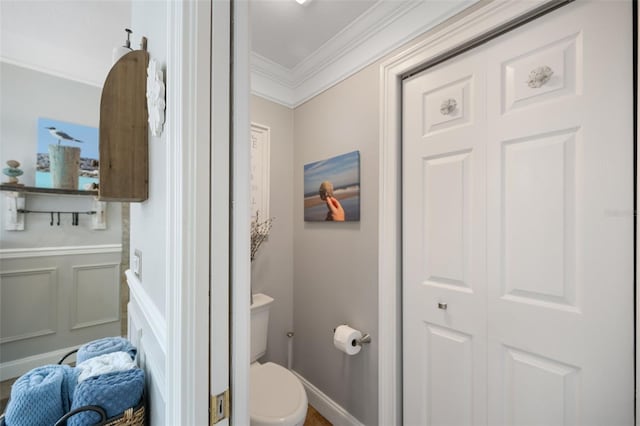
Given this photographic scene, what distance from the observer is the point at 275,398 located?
143 centimetres

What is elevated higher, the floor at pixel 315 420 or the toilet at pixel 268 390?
the toilet at pixel 268 390

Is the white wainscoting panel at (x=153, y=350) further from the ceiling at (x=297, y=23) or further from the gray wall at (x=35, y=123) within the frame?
the gray wall at (x=35, y=123)

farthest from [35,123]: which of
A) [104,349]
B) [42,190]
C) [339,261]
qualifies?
[339,261]

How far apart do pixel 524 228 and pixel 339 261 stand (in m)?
0.99

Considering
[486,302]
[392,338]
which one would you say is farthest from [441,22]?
[392,338]

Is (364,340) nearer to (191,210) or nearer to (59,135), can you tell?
(191,210)

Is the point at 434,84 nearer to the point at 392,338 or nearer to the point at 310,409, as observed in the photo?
the point at 392,338

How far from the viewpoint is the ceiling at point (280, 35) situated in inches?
55.3

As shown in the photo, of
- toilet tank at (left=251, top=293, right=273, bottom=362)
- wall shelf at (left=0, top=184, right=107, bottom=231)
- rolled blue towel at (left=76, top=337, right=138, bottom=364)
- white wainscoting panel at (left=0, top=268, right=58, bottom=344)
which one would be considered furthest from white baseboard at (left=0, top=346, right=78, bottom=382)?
toilet tank at (left=251, top=293, right=273, bottom=362)

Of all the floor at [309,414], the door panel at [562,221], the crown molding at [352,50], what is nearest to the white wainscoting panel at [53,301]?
the floor at [309,414]

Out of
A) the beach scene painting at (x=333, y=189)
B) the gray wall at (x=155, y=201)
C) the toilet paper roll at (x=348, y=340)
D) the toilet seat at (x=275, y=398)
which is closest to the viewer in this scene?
the gray wall at (x=155, y=201)

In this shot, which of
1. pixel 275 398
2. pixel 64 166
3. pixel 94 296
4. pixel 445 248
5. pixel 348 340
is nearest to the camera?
pixel 445 248

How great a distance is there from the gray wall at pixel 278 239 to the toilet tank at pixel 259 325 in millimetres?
160

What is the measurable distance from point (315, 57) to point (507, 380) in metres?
2.02
